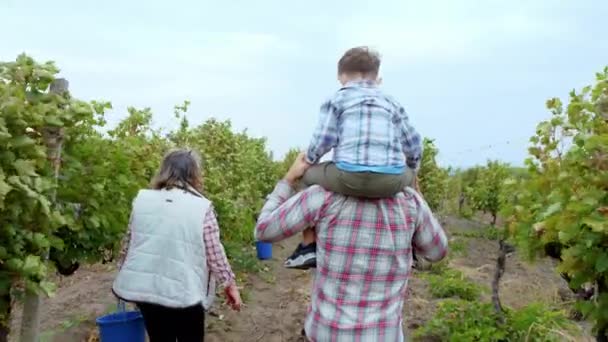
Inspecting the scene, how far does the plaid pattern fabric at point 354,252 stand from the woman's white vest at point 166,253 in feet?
2.84

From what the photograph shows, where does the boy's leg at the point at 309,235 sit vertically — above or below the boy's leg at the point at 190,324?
above

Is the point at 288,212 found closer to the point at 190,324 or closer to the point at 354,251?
the point at 354,251

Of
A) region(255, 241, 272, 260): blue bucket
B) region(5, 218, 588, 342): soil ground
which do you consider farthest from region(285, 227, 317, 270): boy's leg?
Result: region(255, 241, 272, 260): blue bucket

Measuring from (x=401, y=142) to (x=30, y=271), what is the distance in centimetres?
148

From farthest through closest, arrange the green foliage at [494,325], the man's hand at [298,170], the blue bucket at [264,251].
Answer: the blue bucket at [264,251] < the green foliage at [494,325] < the man's hand at [298,170]

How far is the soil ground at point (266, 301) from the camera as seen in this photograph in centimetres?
550

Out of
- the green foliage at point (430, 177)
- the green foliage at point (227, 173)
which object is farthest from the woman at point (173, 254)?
the green foliage at point (430, 177)

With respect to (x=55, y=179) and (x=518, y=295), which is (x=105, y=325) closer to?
(x=55, y=179)

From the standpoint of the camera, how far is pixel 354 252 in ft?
8.35

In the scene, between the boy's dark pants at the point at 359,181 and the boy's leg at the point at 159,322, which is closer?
the boy's dark pants at the point at 359,181

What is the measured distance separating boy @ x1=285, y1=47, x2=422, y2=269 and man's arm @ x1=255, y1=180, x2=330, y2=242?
62 mm

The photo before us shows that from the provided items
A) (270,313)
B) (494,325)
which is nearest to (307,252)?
(494,325)

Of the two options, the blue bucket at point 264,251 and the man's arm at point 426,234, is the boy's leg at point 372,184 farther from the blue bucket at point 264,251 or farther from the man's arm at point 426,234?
the blue bucket at point 264,251

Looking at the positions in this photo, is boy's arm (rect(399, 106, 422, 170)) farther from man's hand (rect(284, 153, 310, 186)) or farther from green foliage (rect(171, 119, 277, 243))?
green foliage (rect(171, 119, 277, 243))
